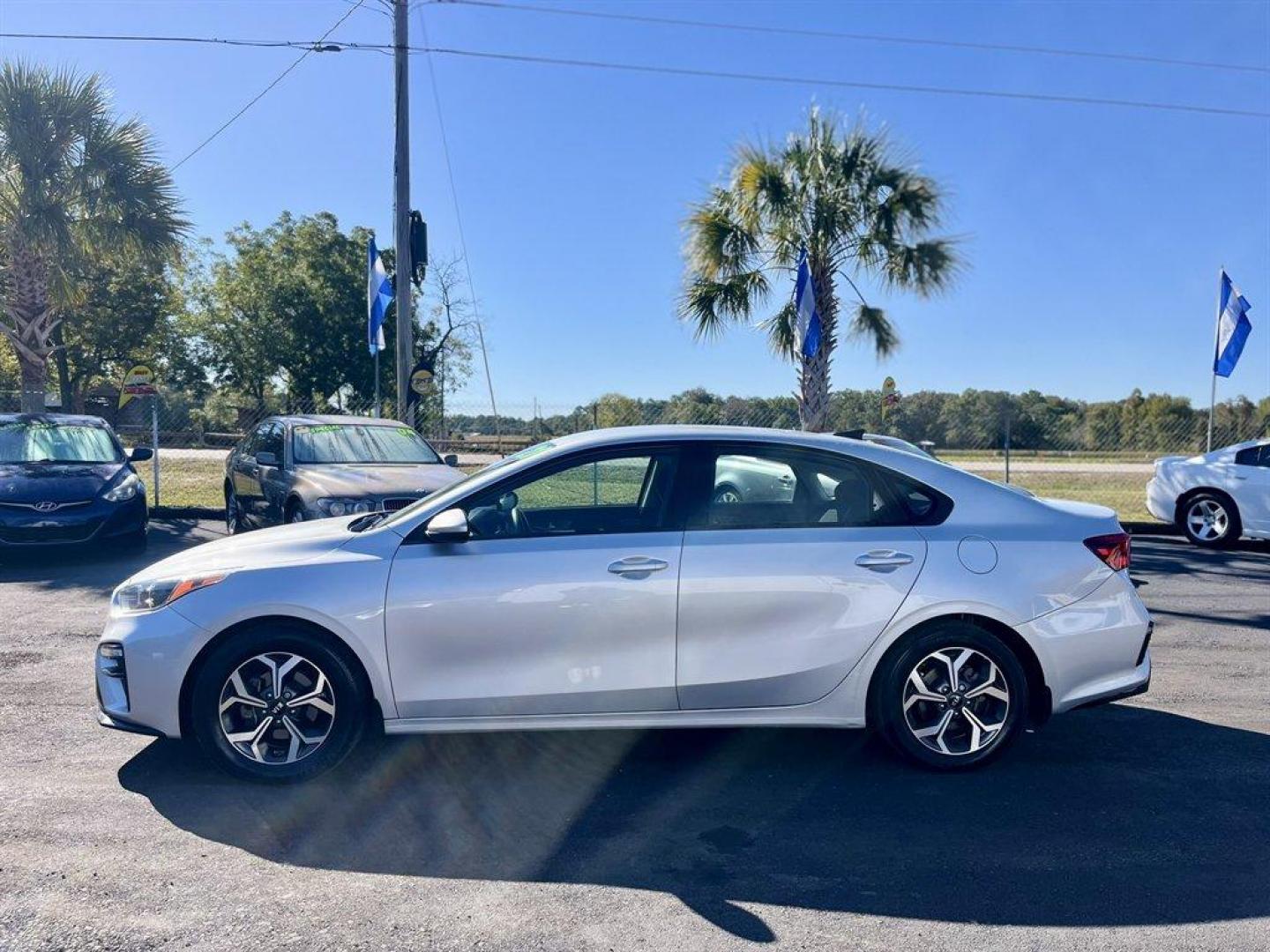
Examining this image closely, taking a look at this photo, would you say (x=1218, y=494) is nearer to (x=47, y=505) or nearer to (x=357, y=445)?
(x=357, y=445)

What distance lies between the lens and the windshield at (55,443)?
10.7 meters

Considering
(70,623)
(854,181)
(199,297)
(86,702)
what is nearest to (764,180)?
(854,181)

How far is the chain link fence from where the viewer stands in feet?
63.5

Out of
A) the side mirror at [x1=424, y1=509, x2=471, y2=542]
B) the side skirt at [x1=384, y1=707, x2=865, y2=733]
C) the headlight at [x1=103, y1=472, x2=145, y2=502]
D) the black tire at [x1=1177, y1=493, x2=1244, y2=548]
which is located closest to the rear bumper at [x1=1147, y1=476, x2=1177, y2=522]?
the black tire at [x1=1177, y1=493, x2=1244, y2=548]

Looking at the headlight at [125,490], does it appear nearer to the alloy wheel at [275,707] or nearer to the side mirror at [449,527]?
the alloy wheel at [275,707]

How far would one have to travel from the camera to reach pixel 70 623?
7.54 m

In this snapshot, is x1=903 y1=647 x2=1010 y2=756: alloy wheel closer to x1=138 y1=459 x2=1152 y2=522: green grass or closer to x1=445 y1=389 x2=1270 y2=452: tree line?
x1=138 y1=459 x2=1152 y2=522: green grass

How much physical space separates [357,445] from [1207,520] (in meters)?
10.1

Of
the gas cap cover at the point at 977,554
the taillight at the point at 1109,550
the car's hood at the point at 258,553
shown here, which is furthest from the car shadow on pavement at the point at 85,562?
the taillight at the point at 1109,550

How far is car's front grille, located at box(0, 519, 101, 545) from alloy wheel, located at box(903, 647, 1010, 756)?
345 inches

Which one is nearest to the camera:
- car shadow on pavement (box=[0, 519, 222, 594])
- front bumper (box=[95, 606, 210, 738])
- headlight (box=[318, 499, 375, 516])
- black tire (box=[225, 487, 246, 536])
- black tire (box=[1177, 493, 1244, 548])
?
front bumper (box=[95, 606, 210, 738])

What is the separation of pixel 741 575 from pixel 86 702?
3833 millimetres

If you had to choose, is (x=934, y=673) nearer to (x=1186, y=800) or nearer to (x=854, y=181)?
(x=1186, y=800)

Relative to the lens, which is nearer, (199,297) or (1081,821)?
(1081,821)
